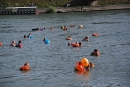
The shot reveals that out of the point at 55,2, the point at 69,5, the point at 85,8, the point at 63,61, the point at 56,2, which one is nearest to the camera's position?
the point at 63,61

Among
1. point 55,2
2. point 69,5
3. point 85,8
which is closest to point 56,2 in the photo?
point 55,2

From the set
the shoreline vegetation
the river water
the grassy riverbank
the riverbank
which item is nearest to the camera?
the river water

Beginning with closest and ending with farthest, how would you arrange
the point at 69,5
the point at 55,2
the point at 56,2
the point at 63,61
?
the point at 63,61, the point at 69,5, the point at 56,2, the point at 55,2

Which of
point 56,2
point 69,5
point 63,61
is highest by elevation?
point 56,2

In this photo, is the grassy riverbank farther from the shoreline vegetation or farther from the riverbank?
the riverbank

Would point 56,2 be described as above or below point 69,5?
above

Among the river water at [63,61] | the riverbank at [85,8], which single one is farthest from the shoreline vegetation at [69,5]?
the river water at [63,61]

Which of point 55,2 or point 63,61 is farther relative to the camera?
point 55,2

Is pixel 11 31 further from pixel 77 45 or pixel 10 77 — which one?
pixel 10 77

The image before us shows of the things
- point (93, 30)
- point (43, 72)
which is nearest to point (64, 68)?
point (43, 72)

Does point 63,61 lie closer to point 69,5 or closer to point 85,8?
point 85,8

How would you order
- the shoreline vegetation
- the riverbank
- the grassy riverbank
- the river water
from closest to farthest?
the river water → the riverbank → the shoreline vegetation → the grassy riverbank

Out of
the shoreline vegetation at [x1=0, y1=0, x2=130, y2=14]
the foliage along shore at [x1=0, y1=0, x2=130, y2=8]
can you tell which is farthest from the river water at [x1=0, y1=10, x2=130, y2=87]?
the foliage along shore at [x1=0, y1=0, x2=130, y2=8]

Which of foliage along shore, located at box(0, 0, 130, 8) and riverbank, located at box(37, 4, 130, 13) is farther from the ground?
foliage along shore, located at box(0, 0, 130, 8)
